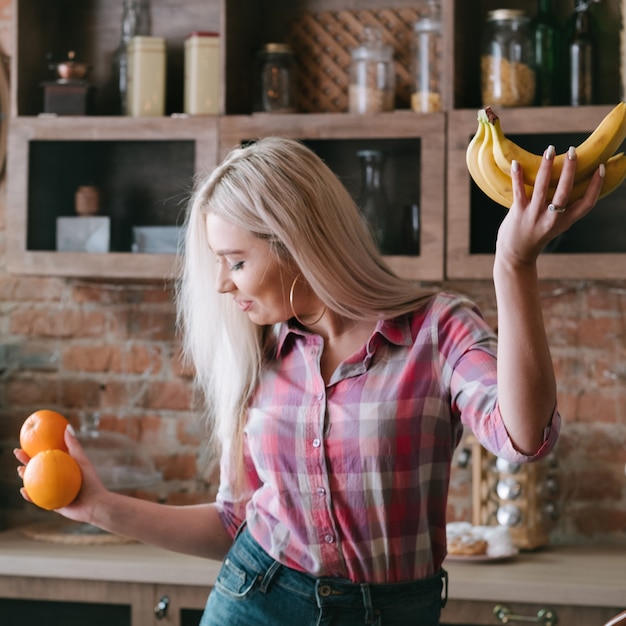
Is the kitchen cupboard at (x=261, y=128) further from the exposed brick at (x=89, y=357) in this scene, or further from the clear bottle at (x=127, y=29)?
the exposed brick at (x=89, y=357)

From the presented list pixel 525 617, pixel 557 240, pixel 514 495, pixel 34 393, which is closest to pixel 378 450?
pixel 525 617

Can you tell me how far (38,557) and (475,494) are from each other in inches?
45.2

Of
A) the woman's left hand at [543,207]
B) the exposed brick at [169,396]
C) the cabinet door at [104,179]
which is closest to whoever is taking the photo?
the woman's left hand at [543,207]

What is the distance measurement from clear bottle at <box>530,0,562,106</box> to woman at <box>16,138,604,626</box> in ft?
3.63

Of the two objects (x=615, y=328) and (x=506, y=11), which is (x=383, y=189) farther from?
(x=615, y=328)

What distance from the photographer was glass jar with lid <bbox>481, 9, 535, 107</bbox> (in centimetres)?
248

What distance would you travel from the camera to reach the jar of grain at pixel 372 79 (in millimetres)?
2592

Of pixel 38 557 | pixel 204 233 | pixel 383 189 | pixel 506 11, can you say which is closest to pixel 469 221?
pixel 383 189

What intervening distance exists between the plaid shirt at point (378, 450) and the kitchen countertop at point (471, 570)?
0.88 meters

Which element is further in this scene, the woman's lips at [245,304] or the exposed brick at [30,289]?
the exposed brick at [30,289]

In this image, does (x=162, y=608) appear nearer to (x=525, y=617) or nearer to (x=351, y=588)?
(x=525, y=617)

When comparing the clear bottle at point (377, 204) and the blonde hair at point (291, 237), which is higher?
the clear bottle at point (377, 204)

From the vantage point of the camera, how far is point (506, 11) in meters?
2.50

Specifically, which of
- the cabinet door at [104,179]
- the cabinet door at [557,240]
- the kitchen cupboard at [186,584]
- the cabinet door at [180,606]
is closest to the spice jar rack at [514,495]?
the kitchen cupboard at [186,584]
